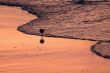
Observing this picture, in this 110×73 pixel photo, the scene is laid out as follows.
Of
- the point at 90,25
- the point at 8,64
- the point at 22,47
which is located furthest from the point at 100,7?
the point at 8,64

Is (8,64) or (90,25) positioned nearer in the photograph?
(8,64)

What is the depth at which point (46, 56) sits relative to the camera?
10.4 meters

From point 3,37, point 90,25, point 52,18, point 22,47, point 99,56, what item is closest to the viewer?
point 99,56

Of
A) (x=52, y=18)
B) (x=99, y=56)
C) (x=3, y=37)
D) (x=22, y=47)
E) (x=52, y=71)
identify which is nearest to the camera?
(x=52, y=71)

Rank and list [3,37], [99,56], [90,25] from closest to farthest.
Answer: [99,56] < [3,37] < [90,25]

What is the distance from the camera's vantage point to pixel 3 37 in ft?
41.9

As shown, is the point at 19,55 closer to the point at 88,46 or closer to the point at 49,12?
the point at 88,46

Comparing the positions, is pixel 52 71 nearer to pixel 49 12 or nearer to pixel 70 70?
pixel 70 70

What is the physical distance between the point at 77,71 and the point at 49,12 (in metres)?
7.13

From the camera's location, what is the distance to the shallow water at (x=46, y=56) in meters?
9.19

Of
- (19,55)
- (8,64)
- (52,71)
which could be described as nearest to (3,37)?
(19,55)

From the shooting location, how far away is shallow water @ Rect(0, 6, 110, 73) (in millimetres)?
9188

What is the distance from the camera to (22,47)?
37.3 feet

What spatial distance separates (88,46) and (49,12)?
457 centimetres
